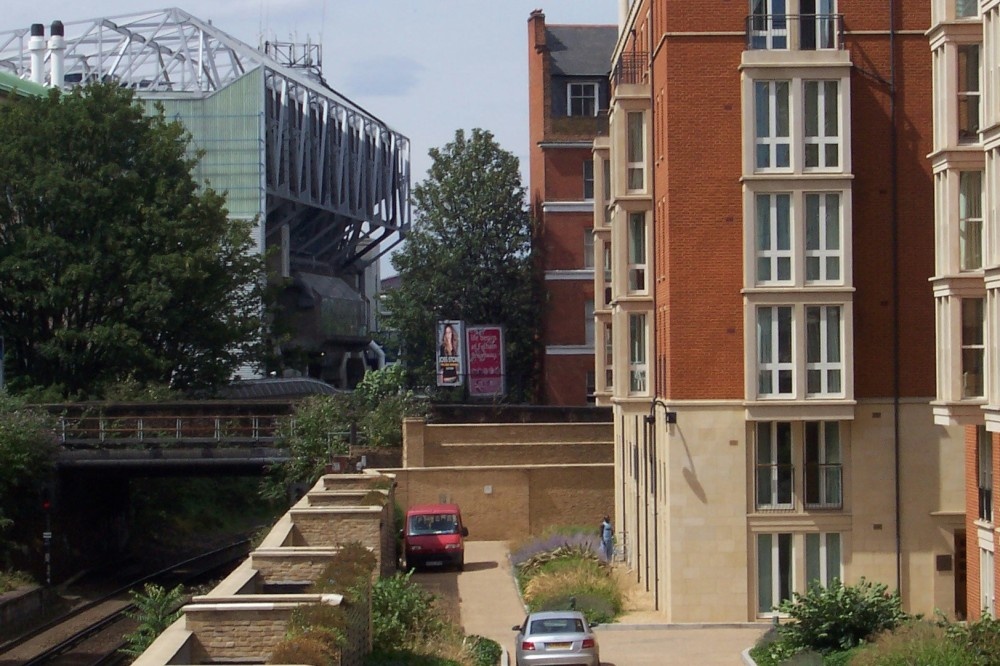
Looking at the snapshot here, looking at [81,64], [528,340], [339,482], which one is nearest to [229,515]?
[528,340]

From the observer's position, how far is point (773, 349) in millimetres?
28266

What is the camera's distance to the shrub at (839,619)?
904 inches

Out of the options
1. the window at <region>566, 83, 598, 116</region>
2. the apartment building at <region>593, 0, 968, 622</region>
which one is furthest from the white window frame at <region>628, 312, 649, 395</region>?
the window at <region>566, 83, 598, 116</region>

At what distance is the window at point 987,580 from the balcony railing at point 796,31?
1036 cm

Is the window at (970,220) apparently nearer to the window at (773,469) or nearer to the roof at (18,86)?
the window at (773,469)

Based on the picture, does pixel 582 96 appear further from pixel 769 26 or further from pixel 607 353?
pixel 769 26

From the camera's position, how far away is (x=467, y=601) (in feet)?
109

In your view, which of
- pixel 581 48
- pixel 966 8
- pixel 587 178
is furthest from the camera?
pixel 581 48

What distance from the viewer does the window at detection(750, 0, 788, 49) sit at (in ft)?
93.8

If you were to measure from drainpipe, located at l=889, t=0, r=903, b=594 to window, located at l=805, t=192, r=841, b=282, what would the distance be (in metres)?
1.44

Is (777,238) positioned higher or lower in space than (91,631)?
higher

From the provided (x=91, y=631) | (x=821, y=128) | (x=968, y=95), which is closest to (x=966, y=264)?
(x=968, y=95)

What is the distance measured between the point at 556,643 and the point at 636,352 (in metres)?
11.8

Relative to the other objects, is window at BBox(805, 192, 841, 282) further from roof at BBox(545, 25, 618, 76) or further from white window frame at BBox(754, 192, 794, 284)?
roof at BBox(545, 25, 618, 76)
